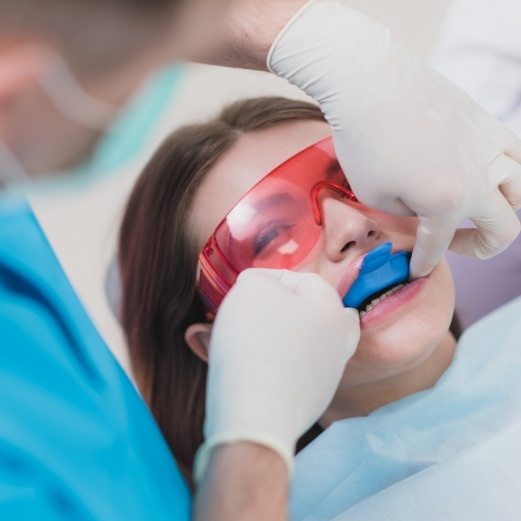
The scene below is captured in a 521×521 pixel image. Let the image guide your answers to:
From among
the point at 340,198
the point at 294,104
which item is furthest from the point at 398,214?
the point at 294,104

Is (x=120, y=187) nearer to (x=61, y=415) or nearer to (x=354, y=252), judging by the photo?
(x=354, y=252)

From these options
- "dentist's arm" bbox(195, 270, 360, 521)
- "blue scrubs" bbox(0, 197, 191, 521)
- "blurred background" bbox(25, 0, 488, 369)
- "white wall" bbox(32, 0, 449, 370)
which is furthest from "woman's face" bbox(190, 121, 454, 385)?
"white wall" bbox(32, 0, 449, 370)

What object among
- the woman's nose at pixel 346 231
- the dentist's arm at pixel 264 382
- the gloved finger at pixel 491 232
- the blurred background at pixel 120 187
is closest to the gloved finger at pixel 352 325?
the dentist's arm at pixel 264 382

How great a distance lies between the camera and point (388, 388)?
138 cm

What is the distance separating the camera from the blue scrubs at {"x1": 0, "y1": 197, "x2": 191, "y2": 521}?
85cm

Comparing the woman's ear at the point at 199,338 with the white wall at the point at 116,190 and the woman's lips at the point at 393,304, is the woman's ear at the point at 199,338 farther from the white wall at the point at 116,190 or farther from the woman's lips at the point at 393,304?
the white wall at the point at 116,190

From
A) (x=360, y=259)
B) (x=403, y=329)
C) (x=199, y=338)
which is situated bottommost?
(x=199, y=338)

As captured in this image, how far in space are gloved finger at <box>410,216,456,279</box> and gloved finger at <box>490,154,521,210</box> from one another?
114mm

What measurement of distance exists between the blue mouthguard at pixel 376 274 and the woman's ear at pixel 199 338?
10.8 inches

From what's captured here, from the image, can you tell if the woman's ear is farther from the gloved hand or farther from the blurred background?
the blurred background

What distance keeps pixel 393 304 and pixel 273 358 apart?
14.0 inches

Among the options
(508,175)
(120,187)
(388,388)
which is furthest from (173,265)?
(120,187)

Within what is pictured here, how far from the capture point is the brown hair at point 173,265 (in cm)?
135

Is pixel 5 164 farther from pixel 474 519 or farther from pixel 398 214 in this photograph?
pixel 474 519
